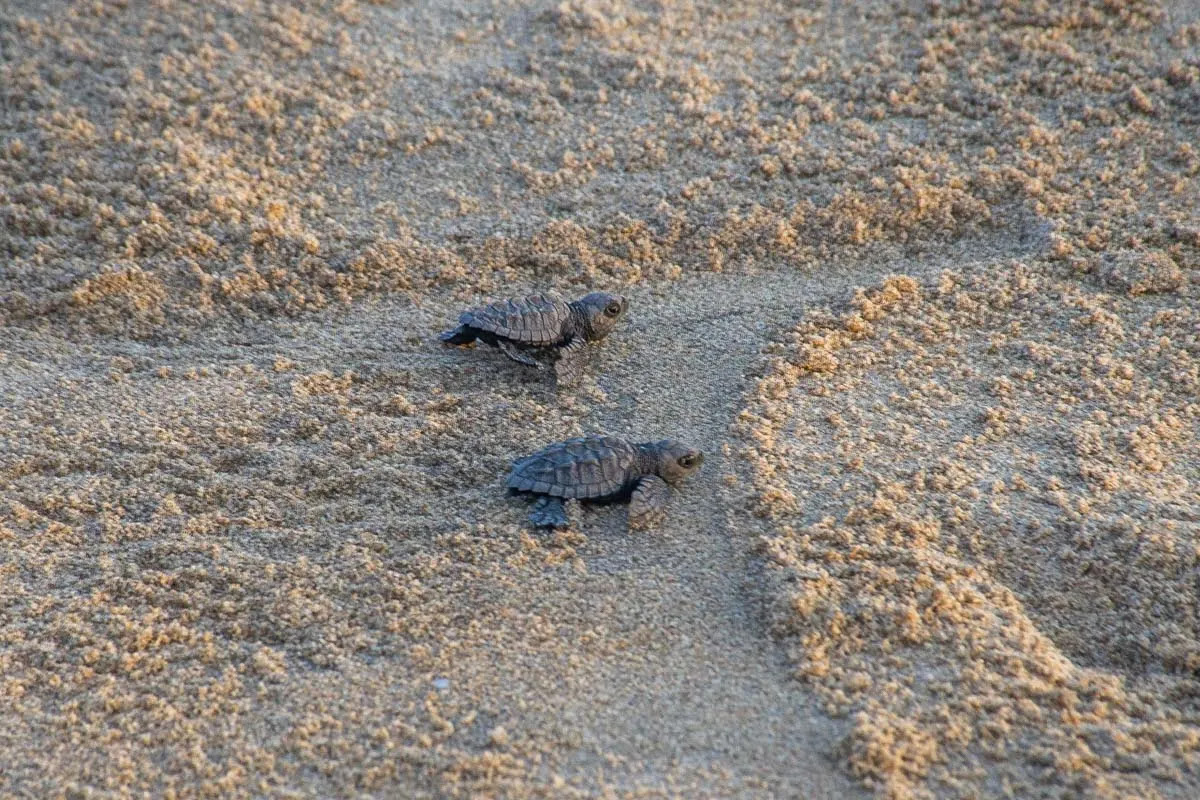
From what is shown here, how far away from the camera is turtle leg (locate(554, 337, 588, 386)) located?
133 inches

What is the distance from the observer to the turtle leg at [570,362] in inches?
133

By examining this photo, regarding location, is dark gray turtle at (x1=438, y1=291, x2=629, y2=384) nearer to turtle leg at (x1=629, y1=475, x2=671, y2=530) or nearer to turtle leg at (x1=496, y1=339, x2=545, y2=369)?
turtle leg at (x1=496, y1=339, x2=545, y2=369)

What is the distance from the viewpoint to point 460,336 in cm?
349

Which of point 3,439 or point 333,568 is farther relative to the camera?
point 3,439

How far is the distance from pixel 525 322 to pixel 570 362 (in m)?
0.20

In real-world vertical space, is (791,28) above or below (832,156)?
above

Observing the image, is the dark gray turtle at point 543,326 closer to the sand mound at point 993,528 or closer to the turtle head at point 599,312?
the turtle head at point 599,312

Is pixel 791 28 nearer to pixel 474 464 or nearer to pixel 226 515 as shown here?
pixel 474 464

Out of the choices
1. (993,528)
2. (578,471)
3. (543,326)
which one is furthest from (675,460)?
(993,528)

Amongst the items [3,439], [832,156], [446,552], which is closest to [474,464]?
[446,552]

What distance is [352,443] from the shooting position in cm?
317

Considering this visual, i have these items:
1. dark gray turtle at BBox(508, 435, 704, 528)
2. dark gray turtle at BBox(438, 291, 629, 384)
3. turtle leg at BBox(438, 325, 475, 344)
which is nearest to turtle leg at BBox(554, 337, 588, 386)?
dark gray turtle at BBox(438, 291, 629, 384)

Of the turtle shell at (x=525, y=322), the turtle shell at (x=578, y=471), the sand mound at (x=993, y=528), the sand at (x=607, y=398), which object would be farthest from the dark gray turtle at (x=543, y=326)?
the sand mound at (x=993, y=528)

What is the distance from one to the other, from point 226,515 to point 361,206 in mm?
1571
